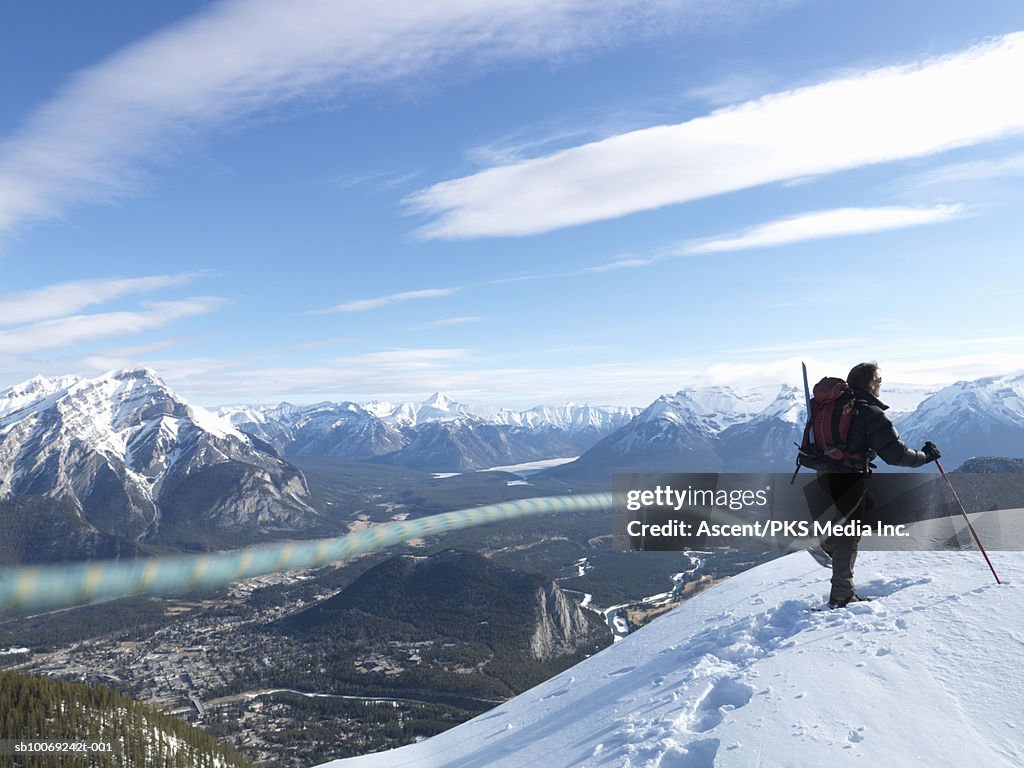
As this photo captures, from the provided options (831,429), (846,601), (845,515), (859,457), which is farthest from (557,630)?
(831,429)

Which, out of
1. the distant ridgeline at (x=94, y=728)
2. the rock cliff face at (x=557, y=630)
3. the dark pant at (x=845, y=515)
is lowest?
the rock cliff face at (x=557, y=630)

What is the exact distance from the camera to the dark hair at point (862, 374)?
1219 centimetres

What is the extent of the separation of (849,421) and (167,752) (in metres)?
68.4

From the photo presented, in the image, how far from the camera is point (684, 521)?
1867 cm

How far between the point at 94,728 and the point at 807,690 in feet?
231

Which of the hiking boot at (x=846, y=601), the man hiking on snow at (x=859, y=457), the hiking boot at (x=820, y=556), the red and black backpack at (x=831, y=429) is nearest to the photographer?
the man hiking on snow at (x=859, y=457)

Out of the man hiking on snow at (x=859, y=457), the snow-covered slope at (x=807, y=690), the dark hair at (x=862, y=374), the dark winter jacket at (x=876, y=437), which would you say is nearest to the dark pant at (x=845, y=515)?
the man hiking on snow at (x=859, y=457)

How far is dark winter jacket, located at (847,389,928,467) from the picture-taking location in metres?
11.3

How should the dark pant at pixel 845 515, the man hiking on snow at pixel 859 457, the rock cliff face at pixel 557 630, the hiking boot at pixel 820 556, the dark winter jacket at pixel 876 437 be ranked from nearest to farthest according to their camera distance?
1. the dark winter jacket at pixel 876 437
2. the man hiking on snow at pixel 859 457
3. the dark pant at pixel 845 515
4. the hiking boot at pixel 820 556
5. the rock cliff face at pixel 557 630

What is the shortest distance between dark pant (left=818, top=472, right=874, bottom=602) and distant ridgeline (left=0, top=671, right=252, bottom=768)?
61.8 meters

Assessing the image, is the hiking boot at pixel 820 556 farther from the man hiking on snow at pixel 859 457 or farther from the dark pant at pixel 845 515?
the dark pant at pixel 845 515

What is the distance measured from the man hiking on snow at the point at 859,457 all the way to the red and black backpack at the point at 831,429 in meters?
0.06

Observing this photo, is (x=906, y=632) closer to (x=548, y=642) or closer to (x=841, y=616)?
(x=841, y=616)

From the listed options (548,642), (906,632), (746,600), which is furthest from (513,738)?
(548,642)
